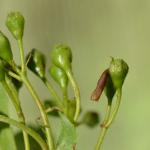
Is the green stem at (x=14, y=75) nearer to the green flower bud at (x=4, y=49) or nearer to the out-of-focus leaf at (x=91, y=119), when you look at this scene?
the green flower bud at (x=4, y=49)

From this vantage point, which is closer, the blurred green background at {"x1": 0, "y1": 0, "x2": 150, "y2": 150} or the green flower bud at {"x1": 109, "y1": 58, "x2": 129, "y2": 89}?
the green flower bud at {"x1": 109, "y1": 58, "x2": 129, "y2": 89}

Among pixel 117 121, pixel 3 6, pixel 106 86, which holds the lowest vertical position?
pixel 117 121

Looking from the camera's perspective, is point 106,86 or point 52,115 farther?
point 52,115

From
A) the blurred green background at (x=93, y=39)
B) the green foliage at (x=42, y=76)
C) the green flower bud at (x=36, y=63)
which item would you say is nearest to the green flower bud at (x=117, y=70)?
the green foliage at (x=42, y=76)

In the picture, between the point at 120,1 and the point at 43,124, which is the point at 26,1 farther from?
the point at 43,124

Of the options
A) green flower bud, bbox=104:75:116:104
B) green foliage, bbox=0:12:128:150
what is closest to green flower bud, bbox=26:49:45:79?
green foliage, bbox=0:12:128:150

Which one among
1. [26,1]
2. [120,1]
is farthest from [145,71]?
[26,1]

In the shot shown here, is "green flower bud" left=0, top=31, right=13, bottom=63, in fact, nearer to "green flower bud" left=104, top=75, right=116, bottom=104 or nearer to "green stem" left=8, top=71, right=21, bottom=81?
"green stem" left=8, top=71, right=21, bottom=81

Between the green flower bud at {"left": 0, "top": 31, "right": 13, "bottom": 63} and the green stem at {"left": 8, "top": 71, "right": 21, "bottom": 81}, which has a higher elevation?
the green flower bud at {"left": 0, "top": 31, "right": 13, "bottom": 63}
